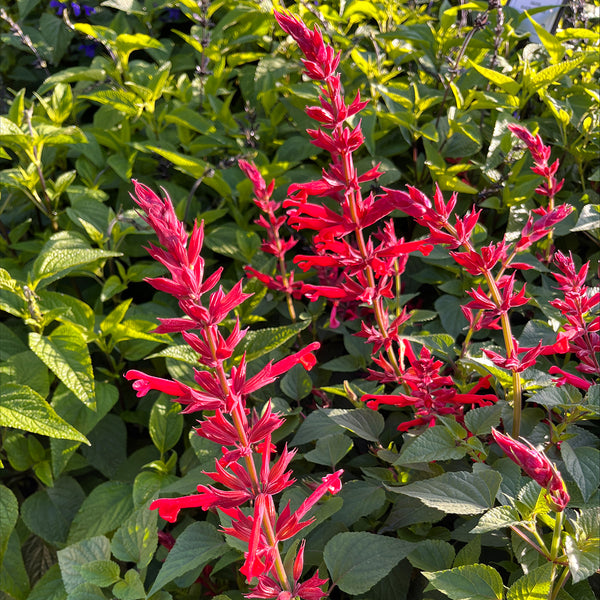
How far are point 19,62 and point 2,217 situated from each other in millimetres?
1270

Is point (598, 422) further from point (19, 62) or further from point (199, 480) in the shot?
point (19, 62)

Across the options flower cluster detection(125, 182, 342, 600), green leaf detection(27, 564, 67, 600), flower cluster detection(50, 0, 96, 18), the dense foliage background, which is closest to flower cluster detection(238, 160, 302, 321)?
the dense foliage background

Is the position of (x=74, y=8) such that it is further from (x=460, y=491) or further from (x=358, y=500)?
(x=460, y=491)

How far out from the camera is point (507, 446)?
2.25 ft

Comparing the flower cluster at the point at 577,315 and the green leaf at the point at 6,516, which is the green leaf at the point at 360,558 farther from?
the green leaf at the point at 6,516

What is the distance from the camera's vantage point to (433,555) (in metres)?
0.97

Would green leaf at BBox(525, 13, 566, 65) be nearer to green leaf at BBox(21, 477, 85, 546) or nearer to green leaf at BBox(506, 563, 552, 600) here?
green leaf at BBox(506, 563, 552, 600)

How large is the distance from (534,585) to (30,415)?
3.20 ft

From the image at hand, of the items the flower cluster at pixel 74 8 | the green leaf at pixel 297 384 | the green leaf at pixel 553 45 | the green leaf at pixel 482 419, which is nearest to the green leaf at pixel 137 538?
the green leaf at pixel 297 384

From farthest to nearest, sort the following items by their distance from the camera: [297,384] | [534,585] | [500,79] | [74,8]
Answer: [74,8] → [500,79] → [297,384] → [534,585]

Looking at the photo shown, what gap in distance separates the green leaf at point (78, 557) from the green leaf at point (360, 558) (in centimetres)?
46

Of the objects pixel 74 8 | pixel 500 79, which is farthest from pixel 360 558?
pixel 74 8

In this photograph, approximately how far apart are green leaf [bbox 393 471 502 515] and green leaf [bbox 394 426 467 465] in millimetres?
63

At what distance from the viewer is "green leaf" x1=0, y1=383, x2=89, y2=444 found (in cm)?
121
